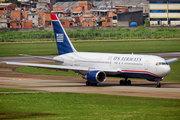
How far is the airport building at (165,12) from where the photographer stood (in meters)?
188

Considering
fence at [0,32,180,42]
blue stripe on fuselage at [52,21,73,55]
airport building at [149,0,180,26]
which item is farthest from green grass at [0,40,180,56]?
airport building at [149,0,180,26]

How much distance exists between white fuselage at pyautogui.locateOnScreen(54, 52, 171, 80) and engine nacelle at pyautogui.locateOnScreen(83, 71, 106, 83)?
4.95 feet

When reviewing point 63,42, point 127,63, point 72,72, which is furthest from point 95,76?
point 72,72

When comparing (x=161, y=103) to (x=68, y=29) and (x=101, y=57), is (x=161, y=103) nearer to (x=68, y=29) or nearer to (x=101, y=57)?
(x=101, y=57)

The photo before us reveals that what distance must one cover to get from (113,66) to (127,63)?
2.16 m

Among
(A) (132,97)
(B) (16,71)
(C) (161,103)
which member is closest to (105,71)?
(A) (132,97)

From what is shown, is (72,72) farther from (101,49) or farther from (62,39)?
(101,49)

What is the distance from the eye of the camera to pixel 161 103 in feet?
102

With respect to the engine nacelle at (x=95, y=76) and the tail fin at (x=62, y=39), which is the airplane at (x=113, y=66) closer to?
the engine nacelle at (x=95, y=76)

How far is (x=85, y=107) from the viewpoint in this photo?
2906cm

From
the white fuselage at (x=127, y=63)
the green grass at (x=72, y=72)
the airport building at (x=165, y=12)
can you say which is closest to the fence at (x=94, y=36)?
the airport building at (x=165, y=12)

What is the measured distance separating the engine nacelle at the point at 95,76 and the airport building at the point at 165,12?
149 meters

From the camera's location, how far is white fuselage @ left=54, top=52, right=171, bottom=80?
42.2 m

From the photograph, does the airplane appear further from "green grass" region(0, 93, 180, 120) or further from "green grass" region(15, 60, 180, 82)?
"green grass" region(15, 60, 180, 82)
